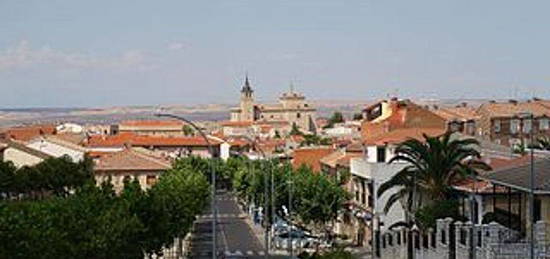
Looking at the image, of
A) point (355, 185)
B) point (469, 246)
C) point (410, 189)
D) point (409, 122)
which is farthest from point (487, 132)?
point (469, 246)

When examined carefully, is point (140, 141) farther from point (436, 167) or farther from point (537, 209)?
point (537, 209)

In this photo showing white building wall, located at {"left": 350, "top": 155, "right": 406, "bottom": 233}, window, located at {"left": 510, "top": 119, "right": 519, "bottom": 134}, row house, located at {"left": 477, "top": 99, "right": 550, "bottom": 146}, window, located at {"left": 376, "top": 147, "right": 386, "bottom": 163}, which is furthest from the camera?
window, located at {"left": 510, "top": 119, "right": 519, "bottom": 134}

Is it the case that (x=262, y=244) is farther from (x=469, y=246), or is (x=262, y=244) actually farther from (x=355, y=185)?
(x=469, y=246)

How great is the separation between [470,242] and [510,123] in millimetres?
73287

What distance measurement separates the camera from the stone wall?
34.9 m

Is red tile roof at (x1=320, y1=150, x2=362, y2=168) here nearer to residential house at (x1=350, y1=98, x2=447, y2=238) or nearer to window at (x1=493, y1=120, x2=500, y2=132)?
residential house at (x1=350, y1=98, x2=447, y2=238)

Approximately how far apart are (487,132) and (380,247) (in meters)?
56.3

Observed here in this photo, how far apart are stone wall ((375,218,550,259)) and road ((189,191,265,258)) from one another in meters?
20.7

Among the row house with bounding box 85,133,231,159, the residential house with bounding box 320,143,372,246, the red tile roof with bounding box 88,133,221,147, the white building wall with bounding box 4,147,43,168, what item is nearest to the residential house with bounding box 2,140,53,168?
the white building wall with bounding box 4,147,43,168

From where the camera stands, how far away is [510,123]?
10838 centimetres

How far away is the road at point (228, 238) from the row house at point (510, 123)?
26.3 meters

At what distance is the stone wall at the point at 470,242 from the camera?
3491 cm

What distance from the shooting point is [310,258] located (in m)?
52.6

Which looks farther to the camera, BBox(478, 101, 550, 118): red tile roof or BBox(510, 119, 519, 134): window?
BBox(478, 101, 550, 118): red tile roof
